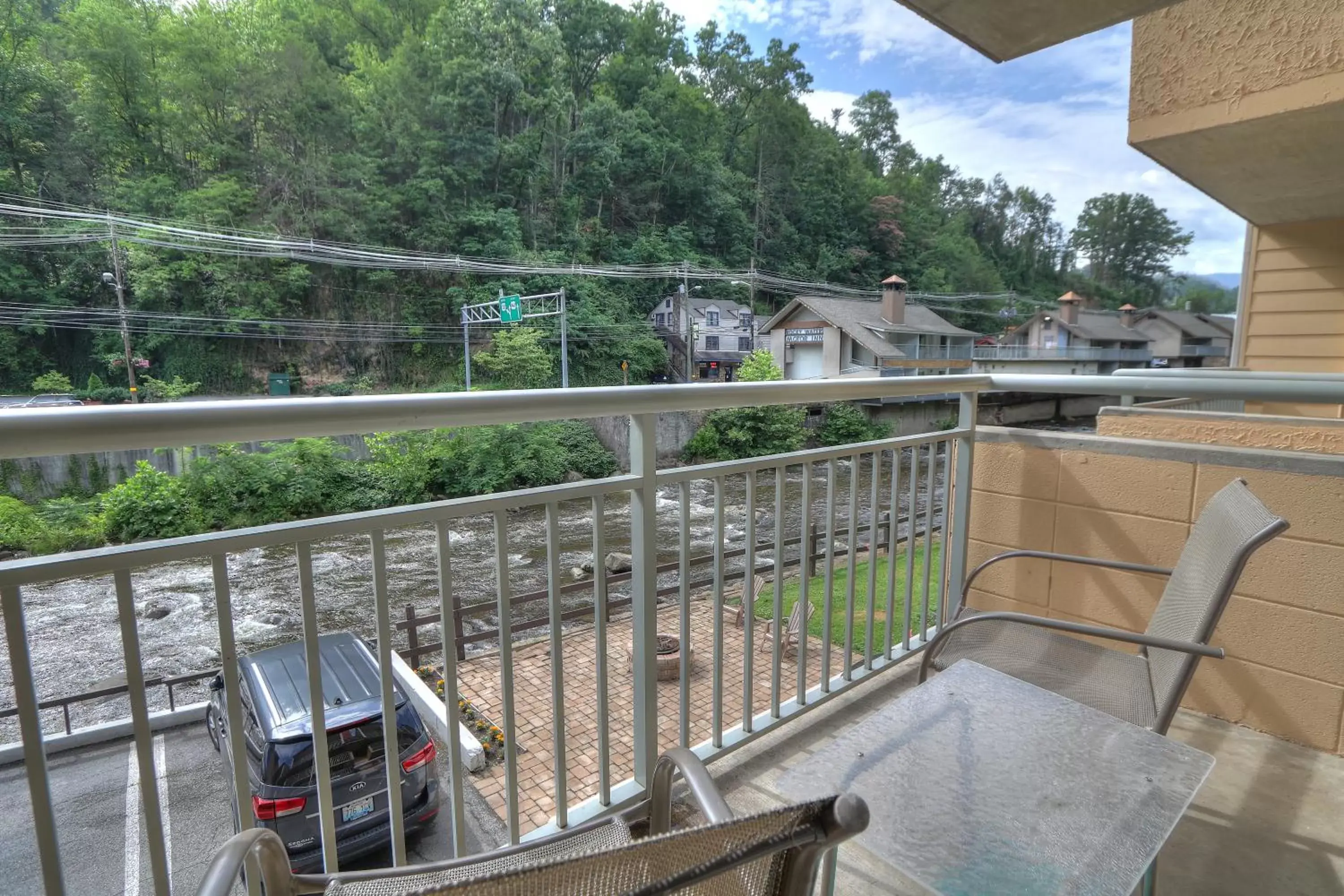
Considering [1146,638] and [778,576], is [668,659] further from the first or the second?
[1146,638]

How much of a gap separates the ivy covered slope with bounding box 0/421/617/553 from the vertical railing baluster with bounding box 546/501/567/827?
0.26m

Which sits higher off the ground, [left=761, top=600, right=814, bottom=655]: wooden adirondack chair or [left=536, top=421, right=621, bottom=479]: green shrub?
[left=536, top=421, right=621, bottom=479]: green shrub

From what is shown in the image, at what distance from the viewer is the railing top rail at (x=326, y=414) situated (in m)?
0.67

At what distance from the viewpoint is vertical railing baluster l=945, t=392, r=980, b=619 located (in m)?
2.27

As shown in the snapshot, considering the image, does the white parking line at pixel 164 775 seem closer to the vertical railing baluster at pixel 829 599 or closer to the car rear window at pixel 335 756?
the car rear window at pixel 335 756

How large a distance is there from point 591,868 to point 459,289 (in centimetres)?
1859

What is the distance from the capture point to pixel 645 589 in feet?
4.43

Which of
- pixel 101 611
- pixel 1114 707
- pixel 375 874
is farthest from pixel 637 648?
pixel 101 611

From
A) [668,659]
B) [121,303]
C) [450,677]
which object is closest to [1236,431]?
[450,677]

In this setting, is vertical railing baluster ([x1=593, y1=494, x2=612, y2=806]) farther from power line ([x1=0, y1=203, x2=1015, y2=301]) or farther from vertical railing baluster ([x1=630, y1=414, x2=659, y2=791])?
power line ([x1=0, y1=203, x2=1015, y2=301])

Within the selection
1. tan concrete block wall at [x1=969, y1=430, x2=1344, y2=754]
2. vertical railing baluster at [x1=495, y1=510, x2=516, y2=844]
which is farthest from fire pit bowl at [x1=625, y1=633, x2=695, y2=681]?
vertical railing baluster at [x1=495, y1=510, x2=516, y2=844]

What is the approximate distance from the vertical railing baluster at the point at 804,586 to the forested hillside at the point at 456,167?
12613 mm

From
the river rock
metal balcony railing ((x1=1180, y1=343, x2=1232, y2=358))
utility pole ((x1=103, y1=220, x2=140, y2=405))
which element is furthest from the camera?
utility pole ((x1=103, y1=220, x2=140, y2=405))

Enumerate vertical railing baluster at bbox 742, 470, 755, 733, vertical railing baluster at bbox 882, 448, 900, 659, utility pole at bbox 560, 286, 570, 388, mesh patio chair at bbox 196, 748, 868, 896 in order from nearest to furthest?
mesh patio chair at bbox 196, 748, 868, 896, vertical railing baluster at bbox 742, 470, 755, 733, vertical railing baluster at bbox 882, 448, 900, 659, utility pole at bbox 560, 286, 570, 388
